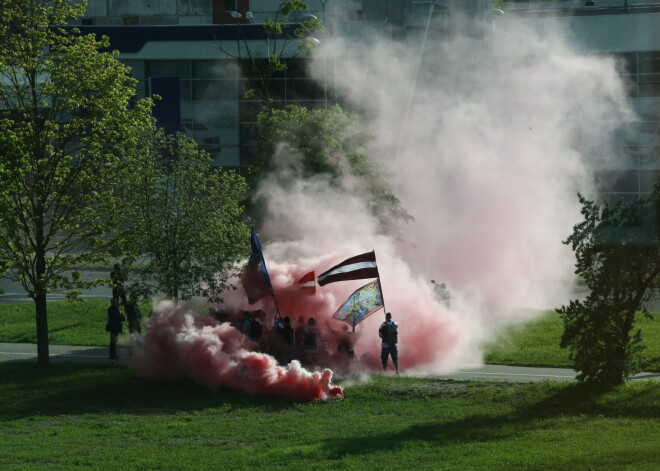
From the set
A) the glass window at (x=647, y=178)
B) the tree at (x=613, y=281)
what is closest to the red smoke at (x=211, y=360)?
the tree at (x=613, y=281)

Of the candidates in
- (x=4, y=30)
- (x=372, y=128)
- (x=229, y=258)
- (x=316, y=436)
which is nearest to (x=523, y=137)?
(x=372, y=128)

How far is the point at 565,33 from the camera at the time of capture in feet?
164

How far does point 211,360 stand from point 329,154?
903 centimetres

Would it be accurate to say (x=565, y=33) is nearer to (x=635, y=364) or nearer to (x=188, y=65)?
(x=188, y=65)

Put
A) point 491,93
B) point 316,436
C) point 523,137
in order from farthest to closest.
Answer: point 491,93, point 523,137, point 316,436

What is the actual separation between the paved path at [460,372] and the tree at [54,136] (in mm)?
2625

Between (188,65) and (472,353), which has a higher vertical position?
(188,65)

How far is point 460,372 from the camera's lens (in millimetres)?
22297

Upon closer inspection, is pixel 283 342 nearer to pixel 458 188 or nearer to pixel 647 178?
pixel 458 188

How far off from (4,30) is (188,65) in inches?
1293

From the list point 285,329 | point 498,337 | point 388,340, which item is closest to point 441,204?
point 498,337

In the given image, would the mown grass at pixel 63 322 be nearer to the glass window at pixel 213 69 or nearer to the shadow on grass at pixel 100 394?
the shadow on grass at pixel 100 394

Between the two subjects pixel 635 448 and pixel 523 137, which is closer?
pixel 635 448

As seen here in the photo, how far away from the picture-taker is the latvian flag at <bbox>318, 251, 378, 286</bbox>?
71.8ft
